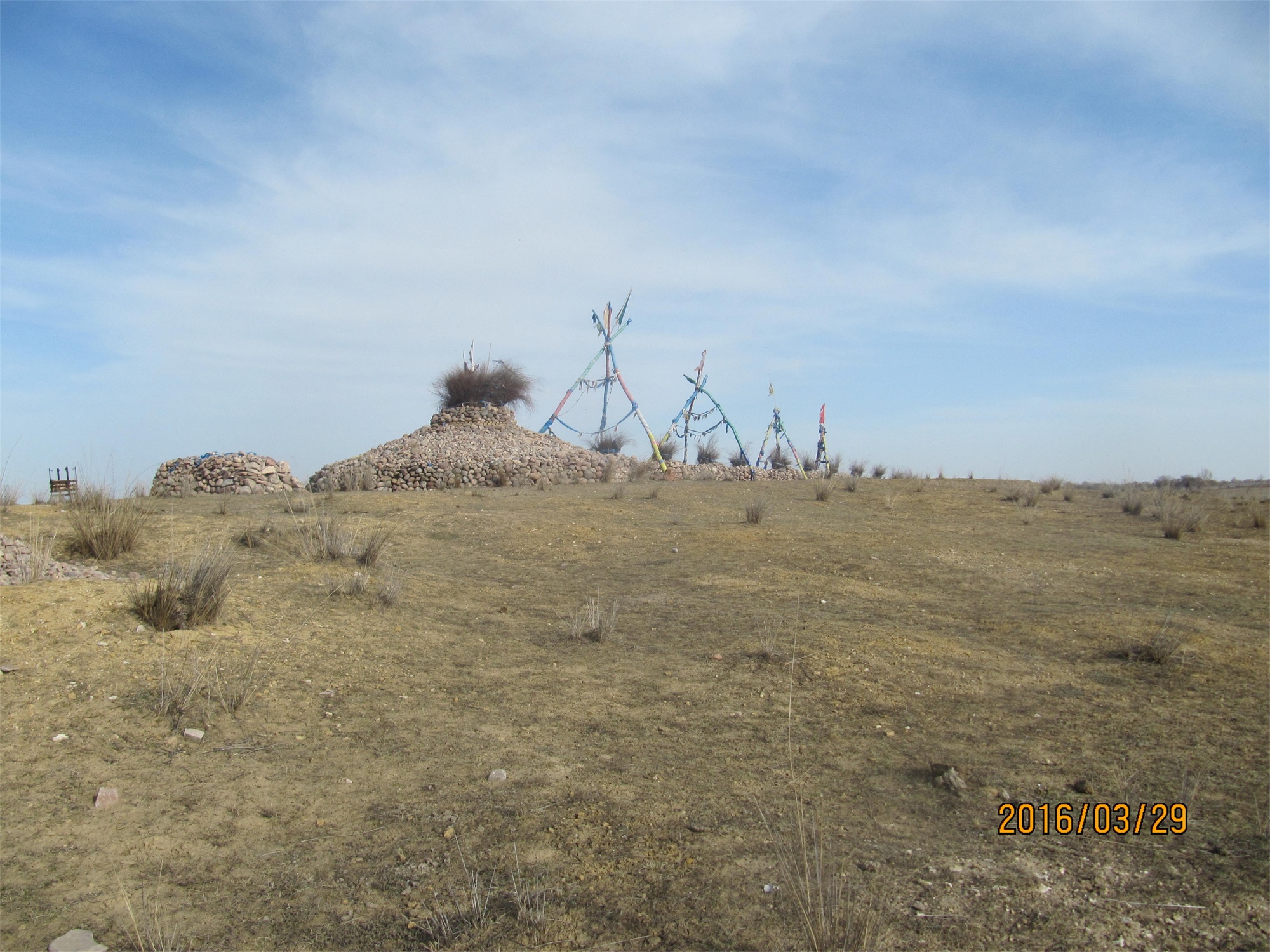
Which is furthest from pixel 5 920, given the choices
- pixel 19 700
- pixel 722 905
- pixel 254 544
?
pixel 254 544

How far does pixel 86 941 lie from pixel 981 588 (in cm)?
812

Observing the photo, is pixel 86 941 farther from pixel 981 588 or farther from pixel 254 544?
pixel 981 588

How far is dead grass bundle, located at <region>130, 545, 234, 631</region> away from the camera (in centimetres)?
569

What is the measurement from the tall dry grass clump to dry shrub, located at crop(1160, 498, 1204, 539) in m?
14.0

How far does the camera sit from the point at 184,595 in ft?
19.1

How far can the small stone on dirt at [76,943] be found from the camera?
8.64ft

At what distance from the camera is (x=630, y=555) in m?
10.4

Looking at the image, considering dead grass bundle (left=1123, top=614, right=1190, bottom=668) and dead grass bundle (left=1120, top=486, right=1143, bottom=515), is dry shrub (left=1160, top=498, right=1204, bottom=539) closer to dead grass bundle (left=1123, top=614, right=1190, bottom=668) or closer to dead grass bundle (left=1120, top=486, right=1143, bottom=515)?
dead grass bundle (left=1120, top=486, right=1143, bottom=515)

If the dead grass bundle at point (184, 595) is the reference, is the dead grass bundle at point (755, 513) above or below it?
above

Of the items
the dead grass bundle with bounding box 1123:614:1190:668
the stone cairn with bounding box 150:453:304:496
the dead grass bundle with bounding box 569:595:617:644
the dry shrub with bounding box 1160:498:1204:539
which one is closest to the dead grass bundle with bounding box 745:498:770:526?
the dry shrub with bounding box 1160:498:1204:539
